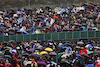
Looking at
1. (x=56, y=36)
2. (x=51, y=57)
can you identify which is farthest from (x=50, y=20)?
(x=51, y=57)

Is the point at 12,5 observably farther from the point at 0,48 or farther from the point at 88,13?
the point at 0,48

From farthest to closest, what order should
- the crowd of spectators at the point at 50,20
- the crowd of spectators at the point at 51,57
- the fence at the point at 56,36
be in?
the crowd of spectators at the point at 50,20, the fence at the point at 56,36, the crowd of spectators at the point at 51,57

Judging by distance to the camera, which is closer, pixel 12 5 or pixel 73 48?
pixel 73 48

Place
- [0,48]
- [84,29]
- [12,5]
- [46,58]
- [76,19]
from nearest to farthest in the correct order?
[46,58] → [0,48] → [84,29] → [76,19] → [12,5]

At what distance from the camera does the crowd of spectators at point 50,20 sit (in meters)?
28.0

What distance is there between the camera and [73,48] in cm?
2162

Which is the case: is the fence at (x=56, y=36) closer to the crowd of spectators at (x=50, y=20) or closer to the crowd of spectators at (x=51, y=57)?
the crowd of spectators at (x=50, y=20)

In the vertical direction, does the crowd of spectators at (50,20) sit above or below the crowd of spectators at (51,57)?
above

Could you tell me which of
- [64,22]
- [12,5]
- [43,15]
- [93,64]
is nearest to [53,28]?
[64,22]

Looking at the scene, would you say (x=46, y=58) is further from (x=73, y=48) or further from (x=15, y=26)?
(x=15, y=26)

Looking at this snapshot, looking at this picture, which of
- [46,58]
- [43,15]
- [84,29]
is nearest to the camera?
[46,58]

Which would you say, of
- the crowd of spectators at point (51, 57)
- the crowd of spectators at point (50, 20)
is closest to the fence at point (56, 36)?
the crowd of spectators at point (50, 20)

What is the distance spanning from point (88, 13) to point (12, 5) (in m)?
29.1

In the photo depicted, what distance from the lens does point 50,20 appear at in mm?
29469
